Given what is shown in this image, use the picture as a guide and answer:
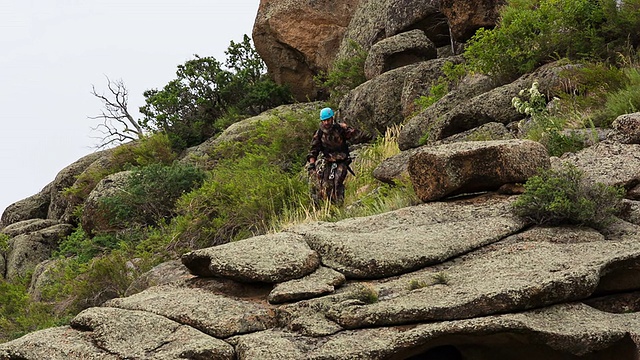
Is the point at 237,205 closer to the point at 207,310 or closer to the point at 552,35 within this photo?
the point at 552,35

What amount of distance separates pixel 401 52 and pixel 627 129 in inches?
430

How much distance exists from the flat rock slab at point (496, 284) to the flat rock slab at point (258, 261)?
78cm

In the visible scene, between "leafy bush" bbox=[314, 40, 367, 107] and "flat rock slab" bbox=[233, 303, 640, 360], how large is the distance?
16.2 metres

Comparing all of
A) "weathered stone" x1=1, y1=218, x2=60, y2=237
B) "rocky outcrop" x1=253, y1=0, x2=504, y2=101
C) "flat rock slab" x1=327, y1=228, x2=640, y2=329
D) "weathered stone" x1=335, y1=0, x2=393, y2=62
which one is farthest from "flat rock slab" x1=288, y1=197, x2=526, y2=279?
"weathered stone" x1=1, y1=218, x2=60, y2=237

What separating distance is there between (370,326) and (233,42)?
25.0 metres

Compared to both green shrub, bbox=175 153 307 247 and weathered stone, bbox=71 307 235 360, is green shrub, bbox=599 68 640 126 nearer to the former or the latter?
green shrub, bbox=175 153 307 247

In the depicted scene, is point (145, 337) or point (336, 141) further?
point (336, 141)

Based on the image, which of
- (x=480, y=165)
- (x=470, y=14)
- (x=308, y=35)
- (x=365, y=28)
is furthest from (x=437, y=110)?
(x=308, y=35)

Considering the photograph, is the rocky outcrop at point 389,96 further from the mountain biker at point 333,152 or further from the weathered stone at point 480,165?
the weathered stone at point 480,165

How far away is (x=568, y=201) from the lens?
810cm

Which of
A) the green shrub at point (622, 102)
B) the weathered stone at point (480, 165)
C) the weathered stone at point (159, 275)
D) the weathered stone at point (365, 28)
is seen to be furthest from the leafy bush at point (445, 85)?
the weathered stone at point (480, 165)

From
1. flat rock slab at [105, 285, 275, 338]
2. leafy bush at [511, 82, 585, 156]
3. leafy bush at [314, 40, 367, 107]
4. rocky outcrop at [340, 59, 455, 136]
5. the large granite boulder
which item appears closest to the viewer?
flat rock slab at [105, 285, 275, 338]

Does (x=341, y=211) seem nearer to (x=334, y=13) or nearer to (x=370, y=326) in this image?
(x=370, y=326)

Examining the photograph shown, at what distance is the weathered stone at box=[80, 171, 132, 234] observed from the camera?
20.6m
